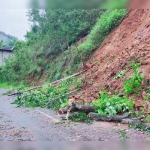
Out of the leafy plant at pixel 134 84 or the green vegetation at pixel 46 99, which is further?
the green vegetation at pixel 46 99

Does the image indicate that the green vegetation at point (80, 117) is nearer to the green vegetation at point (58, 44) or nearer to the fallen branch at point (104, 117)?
the fallen branch at point (104, 117)

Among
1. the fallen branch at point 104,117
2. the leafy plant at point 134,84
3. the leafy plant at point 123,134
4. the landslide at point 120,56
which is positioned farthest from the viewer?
the landslide at point 120,56

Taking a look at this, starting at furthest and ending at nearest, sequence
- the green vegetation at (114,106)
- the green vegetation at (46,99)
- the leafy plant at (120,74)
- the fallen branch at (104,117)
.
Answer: the green vegetation at (46,99)
the leafy plant at (120,74)
the green vegetation at (114,106)
the fallen branch at (104,117)

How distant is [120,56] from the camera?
11.3m

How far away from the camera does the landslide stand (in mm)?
9445

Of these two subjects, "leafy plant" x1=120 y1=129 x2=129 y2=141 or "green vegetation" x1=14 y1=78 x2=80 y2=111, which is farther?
"green vegetation" x1=14 y1=78 x2=80 y2=111

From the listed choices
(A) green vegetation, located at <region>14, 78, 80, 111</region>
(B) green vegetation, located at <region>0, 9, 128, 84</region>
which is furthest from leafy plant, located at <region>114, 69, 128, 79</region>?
(B) green vegetation, located at <region>0, 9, 128, 84</region>

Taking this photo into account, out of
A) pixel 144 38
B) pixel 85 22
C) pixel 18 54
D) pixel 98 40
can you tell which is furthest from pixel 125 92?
pixel 18 54

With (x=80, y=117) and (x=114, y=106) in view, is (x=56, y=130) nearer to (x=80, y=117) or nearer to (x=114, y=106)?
(x=80, y=117)

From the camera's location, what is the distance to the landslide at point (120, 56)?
31.0ft

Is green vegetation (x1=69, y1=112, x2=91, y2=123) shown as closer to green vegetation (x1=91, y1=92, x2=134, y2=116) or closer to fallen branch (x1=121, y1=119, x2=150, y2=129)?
green vegetation (x1=91, y1=92, x2=134, y2=116)

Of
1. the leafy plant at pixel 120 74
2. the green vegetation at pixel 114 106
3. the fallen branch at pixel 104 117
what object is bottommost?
the fallen branch at pixel 104 117

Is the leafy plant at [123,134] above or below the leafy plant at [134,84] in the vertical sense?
below

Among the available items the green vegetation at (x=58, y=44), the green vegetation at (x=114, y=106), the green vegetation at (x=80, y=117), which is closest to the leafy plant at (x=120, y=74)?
the green vegetation at (x=114, y=106)
